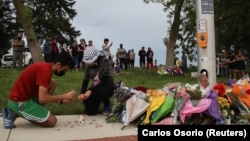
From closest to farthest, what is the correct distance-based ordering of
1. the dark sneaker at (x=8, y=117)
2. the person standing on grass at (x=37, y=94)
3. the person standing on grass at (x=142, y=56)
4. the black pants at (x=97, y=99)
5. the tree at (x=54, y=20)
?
the person standing on grass at (x=37, y=94)
the dark sneaker at (x=8, y=117)
the black pants at (x=97, y=99)
the person standing on grass at (x=142, y=56)
the tree at (x=54, y=20)

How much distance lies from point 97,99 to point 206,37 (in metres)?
2.73

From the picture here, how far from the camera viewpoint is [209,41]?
10.4m

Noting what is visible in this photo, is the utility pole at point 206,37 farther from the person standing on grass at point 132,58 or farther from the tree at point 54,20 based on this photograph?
the tree at point 54,20

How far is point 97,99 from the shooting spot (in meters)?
9.91

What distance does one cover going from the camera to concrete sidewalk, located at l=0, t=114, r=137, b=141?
7898mm

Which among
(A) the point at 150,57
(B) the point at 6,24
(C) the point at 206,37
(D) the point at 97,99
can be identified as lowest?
(D) the point at 97,99

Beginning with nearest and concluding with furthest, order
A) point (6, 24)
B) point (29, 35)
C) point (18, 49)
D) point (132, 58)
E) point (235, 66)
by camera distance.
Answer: point (18, 49) → point (29, 35) → point (235, 66) → point (132, 58) → point (6, 24)

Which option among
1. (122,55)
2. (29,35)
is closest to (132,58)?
(122,55)

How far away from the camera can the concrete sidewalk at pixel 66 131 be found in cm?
790

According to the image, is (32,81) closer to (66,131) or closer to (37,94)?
(37,94)

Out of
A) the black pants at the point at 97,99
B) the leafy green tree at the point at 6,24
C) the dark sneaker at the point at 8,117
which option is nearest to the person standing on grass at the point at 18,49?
the black pants at the point at 97,99

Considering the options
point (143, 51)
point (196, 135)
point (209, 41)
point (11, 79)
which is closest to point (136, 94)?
point (209, 41)

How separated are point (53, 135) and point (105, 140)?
38.7 inches

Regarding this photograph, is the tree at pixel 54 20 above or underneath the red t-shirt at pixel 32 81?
above
